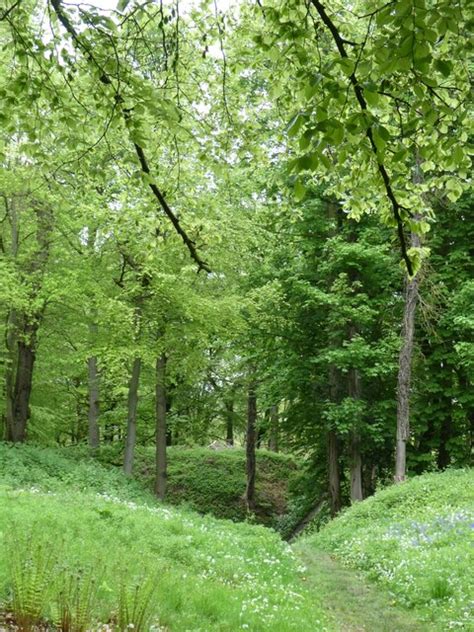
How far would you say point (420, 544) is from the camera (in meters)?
Result: 10.6

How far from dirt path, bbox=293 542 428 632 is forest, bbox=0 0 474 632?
9 cm

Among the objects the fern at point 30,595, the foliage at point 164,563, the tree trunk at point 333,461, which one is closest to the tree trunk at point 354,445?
the tree trunk at point 333,461

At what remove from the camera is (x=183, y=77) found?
520 centimetres

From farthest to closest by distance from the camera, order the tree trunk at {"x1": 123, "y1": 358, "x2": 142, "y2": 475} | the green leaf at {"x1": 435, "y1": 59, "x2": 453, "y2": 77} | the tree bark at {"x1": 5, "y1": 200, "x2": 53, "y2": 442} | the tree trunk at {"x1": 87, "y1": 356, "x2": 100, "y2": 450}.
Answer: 1. the tree trunk at {"x1": 87, "y1": 356, "x2": 100, "y2": 450}
2. the tree trunk at {"x1": 123, "y1": 358, "x2": 142, "y2": 475}
3. the tree bark at {"x1": 5, "y1": 200, "x2": 53, "y2": 442}
4. the green leaf at {"x1": 435, "y1": 59, "x2": 453, "y2": 77}

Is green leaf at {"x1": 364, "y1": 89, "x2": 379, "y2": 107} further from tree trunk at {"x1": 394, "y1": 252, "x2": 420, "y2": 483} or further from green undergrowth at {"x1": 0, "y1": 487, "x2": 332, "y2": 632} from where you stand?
tree trunk at {"x1": 394, "y1": 252, "x2": 420, "y2": 483}

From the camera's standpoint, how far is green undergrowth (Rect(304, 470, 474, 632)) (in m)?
7.93

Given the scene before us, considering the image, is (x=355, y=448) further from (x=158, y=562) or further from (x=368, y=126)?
(x=368, y=126)

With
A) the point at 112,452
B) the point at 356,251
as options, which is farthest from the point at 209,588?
the point at 112,452

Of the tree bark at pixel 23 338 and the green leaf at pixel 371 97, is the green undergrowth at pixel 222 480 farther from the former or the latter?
the green leaf at pixel 371 97

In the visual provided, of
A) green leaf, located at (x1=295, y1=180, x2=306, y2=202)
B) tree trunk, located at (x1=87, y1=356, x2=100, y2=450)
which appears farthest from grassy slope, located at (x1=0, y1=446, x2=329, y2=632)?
tree trunk, located at (x1=87, y1=356, x2=100, y2=450)

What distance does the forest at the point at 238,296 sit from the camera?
4137mm

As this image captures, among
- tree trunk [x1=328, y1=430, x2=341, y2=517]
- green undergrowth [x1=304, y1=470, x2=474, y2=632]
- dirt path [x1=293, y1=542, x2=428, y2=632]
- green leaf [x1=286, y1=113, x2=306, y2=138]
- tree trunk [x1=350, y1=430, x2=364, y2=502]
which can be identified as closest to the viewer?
green leaf [x1=286, y1=113, x2=306, y2=138]

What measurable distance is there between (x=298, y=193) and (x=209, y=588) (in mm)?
5410

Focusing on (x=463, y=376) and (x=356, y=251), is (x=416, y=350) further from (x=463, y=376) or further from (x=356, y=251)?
(x=356, y=251)
